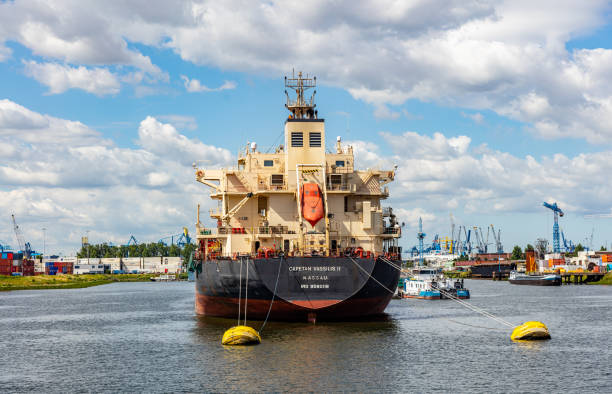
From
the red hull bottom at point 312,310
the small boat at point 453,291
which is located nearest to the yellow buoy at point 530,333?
the red hull bottom at point 312,310

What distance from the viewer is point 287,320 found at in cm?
4772

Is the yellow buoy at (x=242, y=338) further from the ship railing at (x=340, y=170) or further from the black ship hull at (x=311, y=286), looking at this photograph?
the ship railing at (x=340, y=170)

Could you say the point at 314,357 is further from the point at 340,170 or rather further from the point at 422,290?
the point at 422,290

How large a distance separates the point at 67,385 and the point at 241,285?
17.9 m

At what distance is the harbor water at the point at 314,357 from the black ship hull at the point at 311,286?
1.24 meters

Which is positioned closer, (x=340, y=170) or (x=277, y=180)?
(x=277, y=180)

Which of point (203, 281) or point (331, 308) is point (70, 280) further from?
point (331, 308)

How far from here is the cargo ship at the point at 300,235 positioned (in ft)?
149

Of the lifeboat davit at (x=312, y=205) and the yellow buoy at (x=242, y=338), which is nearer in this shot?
the yellow buoy at (x=242, y=338)

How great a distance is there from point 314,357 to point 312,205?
15.4 m

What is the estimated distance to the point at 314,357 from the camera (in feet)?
120

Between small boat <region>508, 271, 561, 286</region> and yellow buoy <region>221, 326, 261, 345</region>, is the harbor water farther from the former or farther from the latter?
small boat <region>508, 271, 561, 286</region>

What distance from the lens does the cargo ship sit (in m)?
45.5

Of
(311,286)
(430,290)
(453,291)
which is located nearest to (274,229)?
(311,286)
